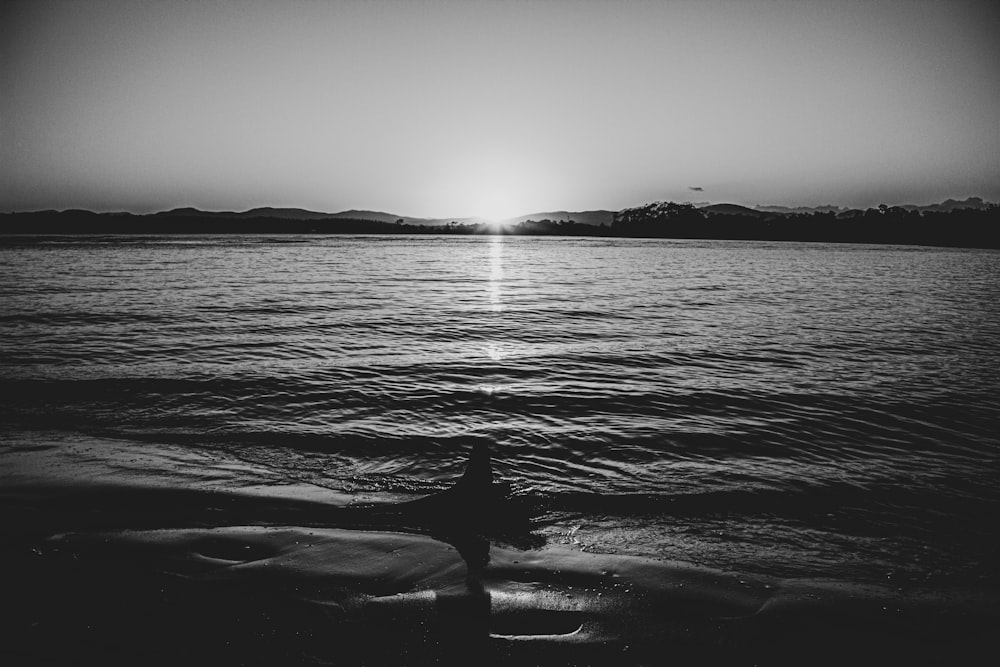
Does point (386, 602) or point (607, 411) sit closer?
point (386, 602)

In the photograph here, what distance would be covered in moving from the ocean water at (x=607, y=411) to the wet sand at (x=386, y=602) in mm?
738

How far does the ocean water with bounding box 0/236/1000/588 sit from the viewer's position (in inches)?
288

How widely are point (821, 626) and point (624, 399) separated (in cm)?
823

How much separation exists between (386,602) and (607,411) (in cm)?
802

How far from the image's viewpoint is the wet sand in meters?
4.55

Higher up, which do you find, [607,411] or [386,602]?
[386,602]

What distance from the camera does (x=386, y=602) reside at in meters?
5.18

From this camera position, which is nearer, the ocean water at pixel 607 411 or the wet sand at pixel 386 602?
the wet sand at pixel 386 602

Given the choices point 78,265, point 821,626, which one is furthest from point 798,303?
point 78,265

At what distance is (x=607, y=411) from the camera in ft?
40.5

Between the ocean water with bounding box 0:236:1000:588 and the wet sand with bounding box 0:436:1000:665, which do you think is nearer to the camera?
the wet sand with bounding box 0:436:1000:665

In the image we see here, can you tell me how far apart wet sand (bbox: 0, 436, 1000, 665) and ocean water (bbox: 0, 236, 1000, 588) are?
0.74 metres

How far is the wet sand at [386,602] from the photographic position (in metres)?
4.55

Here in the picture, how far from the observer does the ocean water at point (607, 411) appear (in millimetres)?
7324
